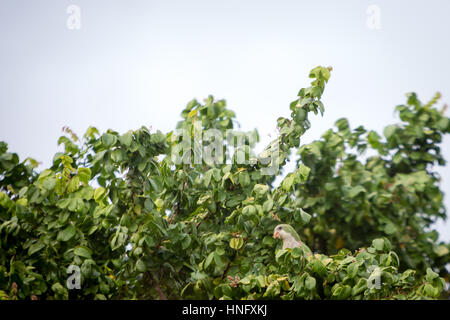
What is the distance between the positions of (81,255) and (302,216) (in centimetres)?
94

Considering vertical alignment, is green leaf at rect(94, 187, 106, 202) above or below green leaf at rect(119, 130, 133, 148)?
below

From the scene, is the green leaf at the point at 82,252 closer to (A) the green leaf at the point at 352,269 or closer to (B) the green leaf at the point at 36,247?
(B) the green leaf at the point at 36,247

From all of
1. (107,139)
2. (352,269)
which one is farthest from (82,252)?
(352,269)

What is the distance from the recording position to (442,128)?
3.56m

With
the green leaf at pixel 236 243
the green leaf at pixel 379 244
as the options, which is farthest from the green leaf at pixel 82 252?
the green leaf at pixel 379 244

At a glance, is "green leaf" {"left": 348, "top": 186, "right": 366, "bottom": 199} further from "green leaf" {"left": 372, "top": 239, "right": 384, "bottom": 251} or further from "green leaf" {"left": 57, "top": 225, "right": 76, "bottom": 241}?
"green leaf" {"left": 57, "top": 225, "right": 76, "bottom": 241}

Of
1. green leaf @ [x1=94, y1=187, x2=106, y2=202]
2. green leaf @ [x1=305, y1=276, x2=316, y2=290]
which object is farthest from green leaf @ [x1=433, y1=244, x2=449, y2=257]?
green leaf @ [x1=94, y1=187, x2=106, y2=202]

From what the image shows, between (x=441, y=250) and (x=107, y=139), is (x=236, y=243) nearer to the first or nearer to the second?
(x=107, y=139)

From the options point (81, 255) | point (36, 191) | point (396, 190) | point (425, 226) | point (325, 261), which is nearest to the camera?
point (325, 261)

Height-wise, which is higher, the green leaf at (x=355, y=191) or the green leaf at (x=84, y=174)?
the green leaf at (x=84, y=174)

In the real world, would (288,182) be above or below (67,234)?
above

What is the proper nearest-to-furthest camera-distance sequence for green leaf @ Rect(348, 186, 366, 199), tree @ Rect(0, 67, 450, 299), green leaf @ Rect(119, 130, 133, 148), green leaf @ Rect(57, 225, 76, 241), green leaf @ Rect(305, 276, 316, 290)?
Result: green leaf @ Rect(305, 276, 316, 290) → tree @ Rect(0, 67, 450, 299) → green leaf @ Rect(119, 130, 133, 148) → green leaf @ Rect(57, 225, 76, 241) → green leaf @ Rect(348, 186, 366, 199)
